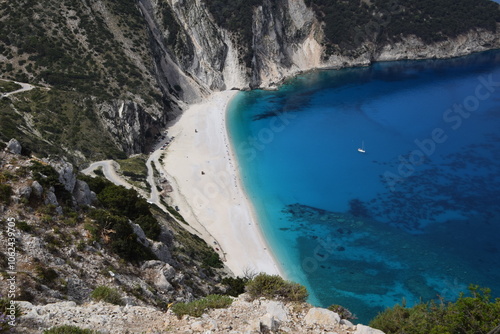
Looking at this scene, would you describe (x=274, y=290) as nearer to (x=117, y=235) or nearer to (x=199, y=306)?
(x=199, y=306)

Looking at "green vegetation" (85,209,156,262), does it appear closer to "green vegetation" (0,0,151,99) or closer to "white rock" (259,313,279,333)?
"white rock" (259,313,279,333)

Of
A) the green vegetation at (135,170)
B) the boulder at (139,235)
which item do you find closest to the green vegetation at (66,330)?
the boulder at (139,235)

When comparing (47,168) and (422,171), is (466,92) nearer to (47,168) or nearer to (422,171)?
(422,171)

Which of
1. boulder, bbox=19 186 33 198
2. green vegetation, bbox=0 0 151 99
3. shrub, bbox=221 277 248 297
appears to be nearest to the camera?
boulder, bbox=19 186 33 198

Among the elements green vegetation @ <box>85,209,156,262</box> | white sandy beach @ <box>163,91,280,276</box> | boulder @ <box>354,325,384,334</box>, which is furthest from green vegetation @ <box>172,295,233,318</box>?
white sandy beach @ <box>163,91,280,276</box>

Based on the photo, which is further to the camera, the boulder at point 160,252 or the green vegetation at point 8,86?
the green vegetation at point 8,86

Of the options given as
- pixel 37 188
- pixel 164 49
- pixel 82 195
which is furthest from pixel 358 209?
pixel 164 49

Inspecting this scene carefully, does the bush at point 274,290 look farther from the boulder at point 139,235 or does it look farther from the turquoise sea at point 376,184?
the turquoise sea at point 376,184
